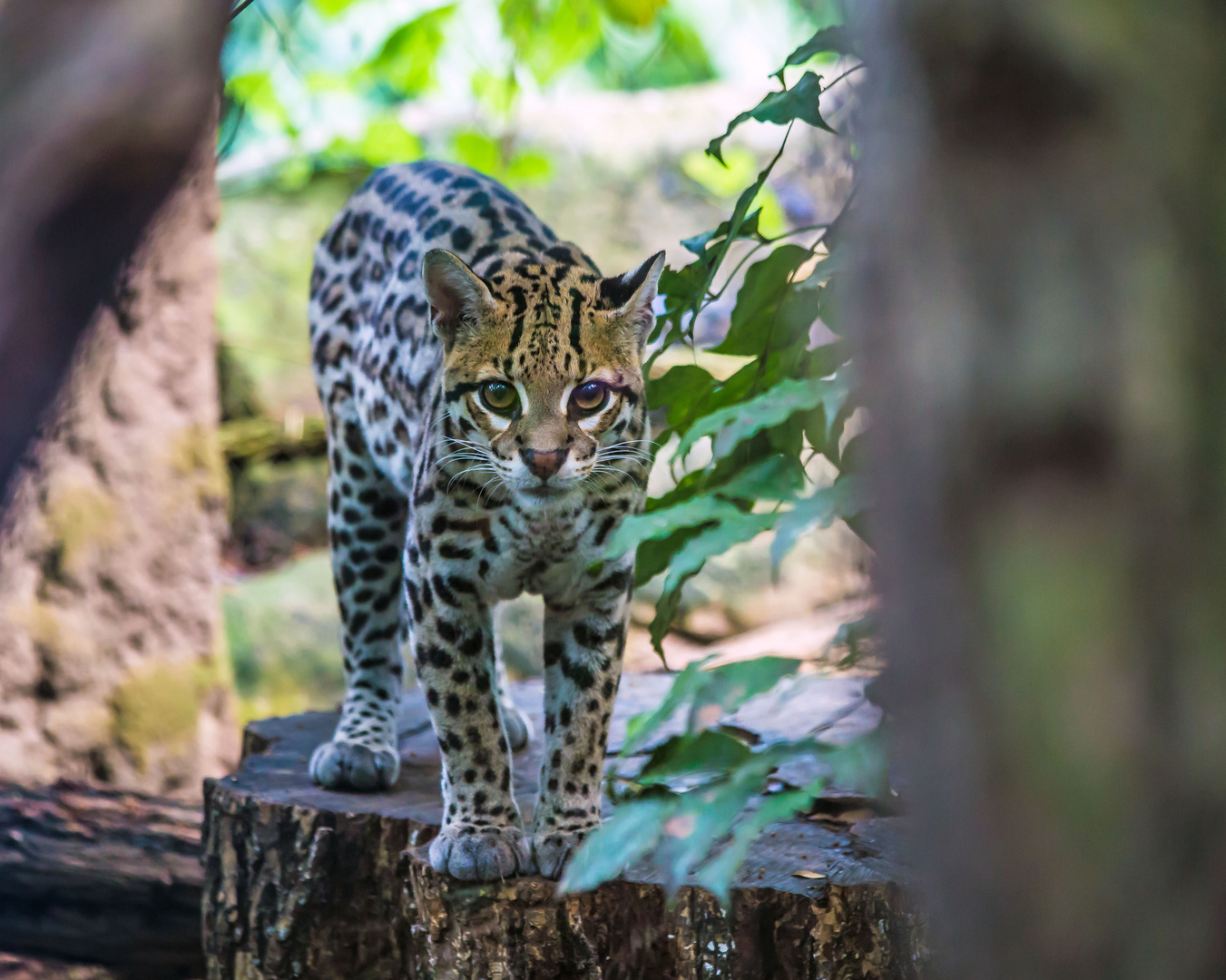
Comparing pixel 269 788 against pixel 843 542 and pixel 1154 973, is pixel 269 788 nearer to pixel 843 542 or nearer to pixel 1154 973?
pixel 843 542

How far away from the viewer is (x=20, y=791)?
5148 millimetres

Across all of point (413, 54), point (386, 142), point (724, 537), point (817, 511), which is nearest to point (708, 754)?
point (724, 537)

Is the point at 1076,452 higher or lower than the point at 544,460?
lower

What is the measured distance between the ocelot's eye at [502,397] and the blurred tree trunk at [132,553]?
3.55m

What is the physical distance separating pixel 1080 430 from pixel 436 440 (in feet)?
8.90

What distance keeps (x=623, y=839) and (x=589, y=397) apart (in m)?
1.78

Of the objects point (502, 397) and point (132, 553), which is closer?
point (502, 397)

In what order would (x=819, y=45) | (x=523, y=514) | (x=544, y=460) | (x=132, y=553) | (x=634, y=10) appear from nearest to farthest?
(x=819, y=45)
(x=544, y=460)
(x=523, y=514)
(x=634, y=10)
(x=132, y=553)

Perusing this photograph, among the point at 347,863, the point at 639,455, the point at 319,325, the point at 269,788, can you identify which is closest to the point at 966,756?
the point at 639,455

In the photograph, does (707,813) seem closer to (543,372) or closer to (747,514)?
(747,514)

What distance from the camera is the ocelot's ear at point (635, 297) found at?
3.34m

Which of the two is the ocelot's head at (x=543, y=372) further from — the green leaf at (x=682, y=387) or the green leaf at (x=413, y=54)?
the green leaf at (x=413, y=54)

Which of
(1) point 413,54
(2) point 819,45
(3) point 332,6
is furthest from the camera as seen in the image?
(3) point 332,6

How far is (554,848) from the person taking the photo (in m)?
3.31
